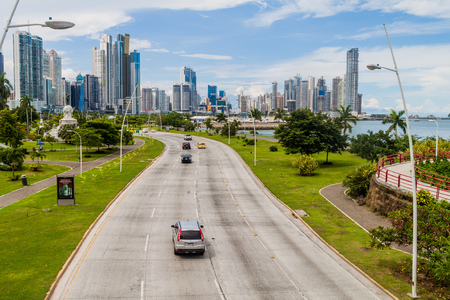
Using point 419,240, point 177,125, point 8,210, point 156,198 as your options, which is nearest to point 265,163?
point 156,198

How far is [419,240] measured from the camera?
18.5 m

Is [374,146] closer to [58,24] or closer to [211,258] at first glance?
[211,258]

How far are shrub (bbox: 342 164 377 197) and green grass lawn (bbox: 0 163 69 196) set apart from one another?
124 ft

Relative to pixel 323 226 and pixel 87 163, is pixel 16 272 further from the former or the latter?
pixel 87 163

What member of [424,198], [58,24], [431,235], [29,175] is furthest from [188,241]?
[29,175]

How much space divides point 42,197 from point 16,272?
20.3m

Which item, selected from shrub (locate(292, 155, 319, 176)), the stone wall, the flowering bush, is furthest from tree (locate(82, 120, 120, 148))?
the flowering bush

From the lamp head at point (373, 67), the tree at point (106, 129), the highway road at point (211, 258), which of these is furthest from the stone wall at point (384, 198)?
the tree at point (106, 129)

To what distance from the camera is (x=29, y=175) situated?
169 feet

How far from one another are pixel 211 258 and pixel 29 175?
4054cm

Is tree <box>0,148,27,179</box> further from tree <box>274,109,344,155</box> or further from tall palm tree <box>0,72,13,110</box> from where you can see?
tall palm tree <box>0,72,13,110</box>

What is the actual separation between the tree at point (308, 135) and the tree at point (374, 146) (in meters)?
2.91

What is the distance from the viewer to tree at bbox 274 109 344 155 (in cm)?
5619

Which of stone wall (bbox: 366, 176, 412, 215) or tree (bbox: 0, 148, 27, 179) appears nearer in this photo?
stone wall (bbox: 366, 176, 412, 215)
